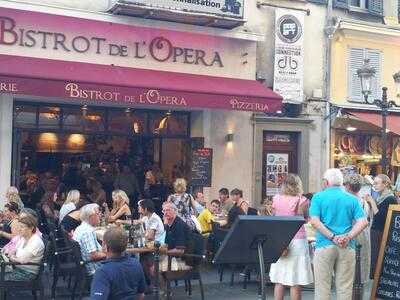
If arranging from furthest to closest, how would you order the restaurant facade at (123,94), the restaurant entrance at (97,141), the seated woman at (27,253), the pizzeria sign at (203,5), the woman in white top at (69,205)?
the restaurant entrance at (97,141)
the pizzeria sign at (203,5)
the restaurant facade at (123,94)
the woman in white top at (69,205)
the seated woman at (27,253)

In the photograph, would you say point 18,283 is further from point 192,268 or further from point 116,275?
point 116,275

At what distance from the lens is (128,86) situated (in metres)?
12.1

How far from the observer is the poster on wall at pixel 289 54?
49.3 ft

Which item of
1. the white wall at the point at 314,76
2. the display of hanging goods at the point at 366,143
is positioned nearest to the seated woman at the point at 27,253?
the white wall at the point at 314,76

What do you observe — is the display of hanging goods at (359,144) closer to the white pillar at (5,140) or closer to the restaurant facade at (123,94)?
the restaurant facade at (123,94)

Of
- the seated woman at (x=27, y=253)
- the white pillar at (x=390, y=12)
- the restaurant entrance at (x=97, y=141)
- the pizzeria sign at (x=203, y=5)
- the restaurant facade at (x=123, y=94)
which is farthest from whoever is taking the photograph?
the white pillar at (x=390, y=12)

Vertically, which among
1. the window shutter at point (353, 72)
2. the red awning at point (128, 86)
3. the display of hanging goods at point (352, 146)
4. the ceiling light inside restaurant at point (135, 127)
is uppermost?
the window shutter at point (353, 72)

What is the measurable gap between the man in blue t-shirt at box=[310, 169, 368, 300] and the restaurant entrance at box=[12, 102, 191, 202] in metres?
7.41

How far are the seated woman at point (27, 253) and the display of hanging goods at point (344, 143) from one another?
9.90 metres

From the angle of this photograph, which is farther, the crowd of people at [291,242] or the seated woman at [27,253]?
the seated woman at [27,253]

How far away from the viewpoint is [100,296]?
15.1 feet

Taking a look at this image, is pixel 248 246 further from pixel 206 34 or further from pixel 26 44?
pixel 206 34

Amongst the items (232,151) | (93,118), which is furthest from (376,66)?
(93,118)

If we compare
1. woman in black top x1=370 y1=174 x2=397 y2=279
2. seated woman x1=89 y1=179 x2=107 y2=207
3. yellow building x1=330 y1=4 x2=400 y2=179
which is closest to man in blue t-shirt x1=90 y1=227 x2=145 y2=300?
woman in black top x1=370 y1=174 x2=397 y2=279
